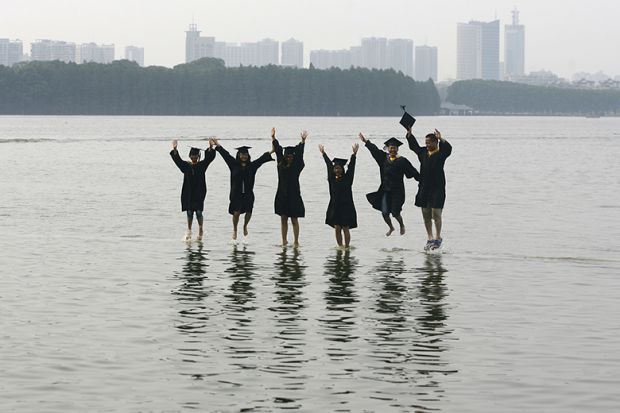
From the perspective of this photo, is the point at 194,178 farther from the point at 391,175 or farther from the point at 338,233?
the point at 391,175

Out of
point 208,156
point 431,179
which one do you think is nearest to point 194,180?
point 208,156

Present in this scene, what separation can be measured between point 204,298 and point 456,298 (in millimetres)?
2901

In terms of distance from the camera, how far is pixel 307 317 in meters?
14.2

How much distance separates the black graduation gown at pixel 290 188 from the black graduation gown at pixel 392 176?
111cm

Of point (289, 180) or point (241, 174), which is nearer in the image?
point (289, 180)

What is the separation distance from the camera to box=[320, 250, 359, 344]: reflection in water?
43.3 ft

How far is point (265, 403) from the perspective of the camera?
10.2m

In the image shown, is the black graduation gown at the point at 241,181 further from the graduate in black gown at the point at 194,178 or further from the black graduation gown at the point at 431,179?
the black graduation gown at the point at 431,179

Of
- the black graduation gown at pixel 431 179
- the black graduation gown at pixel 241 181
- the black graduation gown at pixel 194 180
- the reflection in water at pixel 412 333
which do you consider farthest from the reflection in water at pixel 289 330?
the black graduation gown at pixel 194 180

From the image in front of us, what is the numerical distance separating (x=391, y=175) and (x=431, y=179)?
1249 mm

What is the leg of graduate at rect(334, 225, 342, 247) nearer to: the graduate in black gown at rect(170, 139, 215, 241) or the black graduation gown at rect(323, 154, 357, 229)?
the black graduation gown at rect(323, 154, 357, 229)

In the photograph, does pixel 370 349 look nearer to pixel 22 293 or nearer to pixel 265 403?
pixel 265 403

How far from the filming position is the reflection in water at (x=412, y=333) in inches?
429

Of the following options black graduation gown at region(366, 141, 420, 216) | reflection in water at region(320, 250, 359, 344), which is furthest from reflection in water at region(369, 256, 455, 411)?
black graduation gown at region(366, 141, 420, 216)
